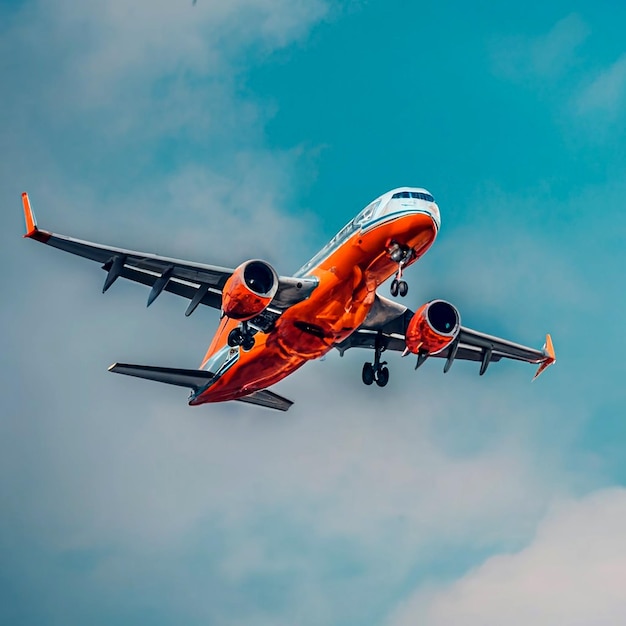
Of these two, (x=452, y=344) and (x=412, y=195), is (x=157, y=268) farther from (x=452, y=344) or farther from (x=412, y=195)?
(x=452, y=344)

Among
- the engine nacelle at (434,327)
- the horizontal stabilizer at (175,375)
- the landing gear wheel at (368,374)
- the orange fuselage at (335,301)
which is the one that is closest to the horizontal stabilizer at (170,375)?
the horizontal stabilizer at (175,375)

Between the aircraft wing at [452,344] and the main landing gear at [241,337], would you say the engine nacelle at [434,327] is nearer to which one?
the aircraft wing at [452,344]

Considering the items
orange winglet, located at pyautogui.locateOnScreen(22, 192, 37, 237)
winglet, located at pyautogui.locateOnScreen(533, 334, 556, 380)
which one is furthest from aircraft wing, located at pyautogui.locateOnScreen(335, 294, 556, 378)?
orange winglet, located at pyautogui.locateOnScreen(22, 192, 37, 237)

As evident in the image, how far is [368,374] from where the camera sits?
42312 millimetres

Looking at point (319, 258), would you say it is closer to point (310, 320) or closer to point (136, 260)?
point (310, 320)

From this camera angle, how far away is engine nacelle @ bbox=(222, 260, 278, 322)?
34594 millimetres

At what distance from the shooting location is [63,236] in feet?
121

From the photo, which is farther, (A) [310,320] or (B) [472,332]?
(B) [472,332]

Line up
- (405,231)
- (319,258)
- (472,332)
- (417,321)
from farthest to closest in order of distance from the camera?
(472,332), (417,321), (319,258), (405,231)

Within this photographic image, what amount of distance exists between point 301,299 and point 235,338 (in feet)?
10.6

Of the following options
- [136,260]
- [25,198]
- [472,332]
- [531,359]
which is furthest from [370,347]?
[25,198]

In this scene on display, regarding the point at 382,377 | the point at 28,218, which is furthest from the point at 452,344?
the point at 28,218

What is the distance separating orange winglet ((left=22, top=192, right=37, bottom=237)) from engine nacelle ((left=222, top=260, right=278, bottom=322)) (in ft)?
24.6

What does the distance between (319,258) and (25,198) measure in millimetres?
10981
